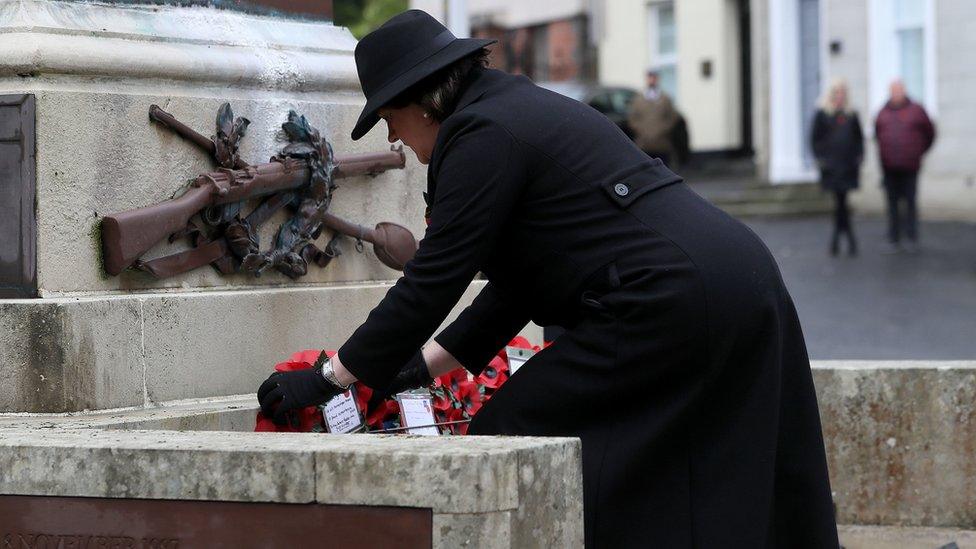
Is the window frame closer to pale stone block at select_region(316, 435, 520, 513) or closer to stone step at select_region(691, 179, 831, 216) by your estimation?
stone step at select_region(691, 179, 831, 216)

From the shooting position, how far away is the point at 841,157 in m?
16.7

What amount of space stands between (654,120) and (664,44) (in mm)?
5096

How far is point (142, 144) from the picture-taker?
4473mm

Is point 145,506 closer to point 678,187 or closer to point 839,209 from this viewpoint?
point 678,187

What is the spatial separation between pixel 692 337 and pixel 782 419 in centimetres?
38

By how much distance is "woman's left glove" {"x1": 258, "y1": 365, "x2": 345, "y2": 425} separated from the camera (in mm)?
3688

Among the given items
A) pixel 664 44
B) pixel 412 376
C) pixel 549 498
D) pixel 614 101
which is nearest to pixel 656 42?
pixel 664 44

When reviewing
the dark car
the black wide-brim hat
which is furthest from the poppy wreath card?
the dark car

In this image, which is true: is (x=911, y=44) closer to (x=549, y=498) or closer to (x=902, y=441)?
(x=902, y=441)

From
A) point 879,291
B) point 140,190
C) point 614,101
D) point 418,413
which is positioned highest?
point 614,101

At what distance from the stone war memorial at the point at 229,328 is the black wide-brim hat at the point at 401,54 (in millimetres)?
792

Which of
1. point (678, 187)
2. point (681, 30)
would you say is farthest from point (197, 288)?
point (681, 30)

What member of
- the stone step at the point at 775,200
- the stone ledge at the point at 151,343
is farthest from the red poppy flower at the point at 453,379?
the stone step at the point at 775,200

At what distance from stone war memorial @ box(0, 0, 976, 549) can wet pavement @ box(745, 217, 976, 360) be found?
5.15 meters
